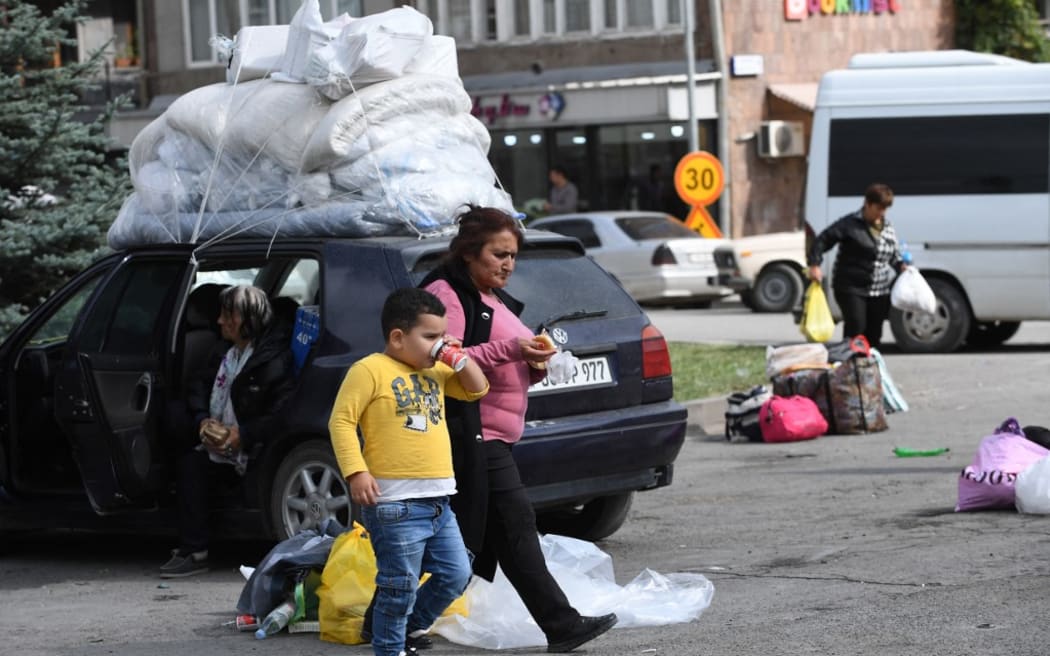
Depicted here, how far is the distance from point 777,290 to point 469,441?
65.3 ft

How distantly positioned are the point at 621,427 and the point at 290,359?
4.86 ft

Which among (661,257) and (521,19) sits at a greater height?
(521,19)

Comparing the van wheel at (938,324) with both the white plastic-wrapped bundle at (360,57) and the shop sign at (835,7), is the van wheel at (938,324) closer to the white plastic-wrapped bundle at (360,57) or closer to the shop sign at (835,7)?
the white plastic-wrapped bundle at (360,57)

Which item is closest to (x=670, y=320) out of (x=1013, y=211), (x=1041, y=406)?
(x=1013, y=211)

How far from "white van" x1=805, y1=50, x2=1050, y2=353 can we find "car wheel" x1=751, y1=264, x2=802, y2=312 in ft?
21.3

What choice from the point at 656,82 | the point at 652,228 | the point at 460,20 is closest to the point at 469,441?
the point at 652,228

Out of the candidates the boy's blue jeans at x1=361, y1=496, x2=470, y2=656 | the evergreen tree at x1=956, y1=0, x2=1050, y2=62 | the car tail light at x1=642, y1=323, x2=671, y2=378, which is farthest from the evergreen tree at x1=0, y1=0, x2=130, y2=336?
the evergreen tree at x1=956, y1=0, x2=1050, y2=62

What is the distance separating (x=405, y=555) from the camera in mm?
6098

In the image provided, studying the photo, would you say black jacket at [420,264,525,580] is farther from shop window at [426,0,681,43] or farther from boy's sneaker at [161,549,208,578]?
shop window at [426,0,681,43]

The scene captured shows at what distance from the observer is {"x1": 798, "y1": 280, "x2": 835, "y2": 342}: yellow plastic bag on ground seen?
14.9m

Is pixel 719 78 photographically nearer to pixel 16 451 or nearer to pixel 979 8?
pixel 979 8

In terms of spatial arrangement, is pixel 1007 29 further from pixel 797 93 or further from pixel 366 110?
pixel 366 110

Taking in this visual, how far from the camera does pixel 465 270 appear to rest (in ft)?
21.2

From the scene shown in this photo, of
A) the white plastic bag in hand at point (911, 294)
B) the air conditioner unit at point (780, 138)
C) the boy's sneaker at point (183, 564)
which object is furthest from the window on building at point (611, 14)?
the boy's sneaker at point (183, 564)
